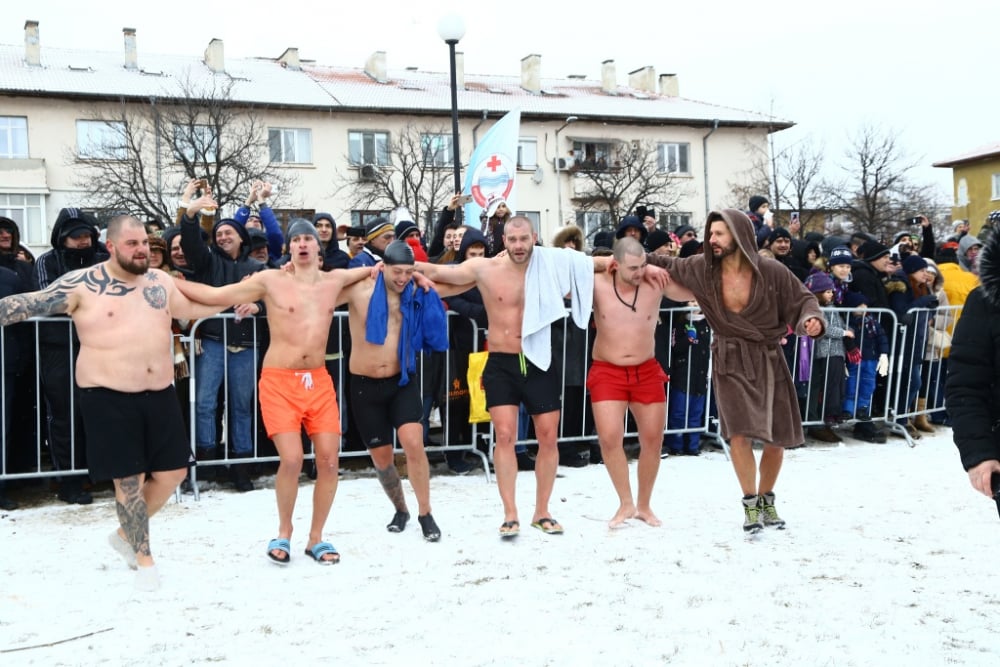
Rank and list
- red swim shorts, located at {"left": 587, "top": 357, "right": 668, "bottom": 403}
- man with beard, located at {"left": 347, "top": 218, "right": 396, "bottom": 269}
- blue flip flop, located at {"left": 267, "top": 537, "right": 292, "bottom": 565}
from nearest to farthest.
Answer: blue flip flop, located at {"left": 267, "top": 537, "right": 292, "bottom": 565} → red swim shorts, located at {"left": 587, "top": 357, "right": 668, "bottom": 403} → man with beard, located at {"left": 347, "top": 218, "right": 396, "bottom": 269}

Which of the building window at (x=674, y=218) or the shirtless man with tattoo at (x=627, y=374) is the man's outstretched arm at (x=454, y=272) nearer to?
the shirtless man with tattoo at (x=627, y=374)

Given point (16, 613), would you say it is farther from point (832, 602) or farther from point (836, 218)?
point (836, 218)

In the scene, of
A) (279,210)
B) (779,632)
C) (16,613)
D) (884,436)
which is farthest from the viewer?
Answer: (279,210)

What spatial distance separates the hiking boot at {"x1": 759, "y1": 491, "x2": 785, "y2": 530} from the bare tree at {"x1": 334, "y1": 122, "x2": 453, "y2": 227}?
26.8m

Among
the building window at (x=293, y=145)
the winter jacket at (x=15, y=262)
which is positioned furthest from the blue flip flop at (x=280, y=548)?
the building window at (x=293, y=145)

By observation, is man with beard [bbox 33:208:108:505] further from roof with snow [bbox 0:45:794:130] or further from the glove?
roof with snow [bbox 0:45:794:130]

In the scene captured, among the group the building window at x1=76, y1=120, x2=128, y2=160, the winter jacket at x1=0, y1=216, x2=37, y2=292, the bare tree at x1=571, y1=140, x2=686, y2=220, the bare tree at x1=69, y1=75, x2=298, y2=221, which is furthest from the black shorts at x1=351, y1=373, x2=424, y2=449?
the bare tree at x1=571, y1=140, x2=686, y2=220

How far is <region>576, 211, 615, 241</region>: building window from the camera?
121ft

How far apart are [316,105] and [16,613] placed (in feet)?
98.9

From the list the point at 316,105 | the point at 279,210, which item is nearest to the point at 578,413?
the point at 279,210

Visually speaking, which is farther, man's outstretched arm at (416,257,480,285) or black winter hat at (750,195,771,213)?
black winter hat at (750,195,771,213)

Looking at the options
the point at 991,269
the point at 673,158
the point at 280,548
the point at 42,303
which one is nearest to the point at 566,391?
the point at 280,548

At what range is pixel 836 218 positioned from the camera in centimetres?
3766

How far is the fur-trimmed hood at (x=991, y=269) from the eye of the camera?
3434mm
